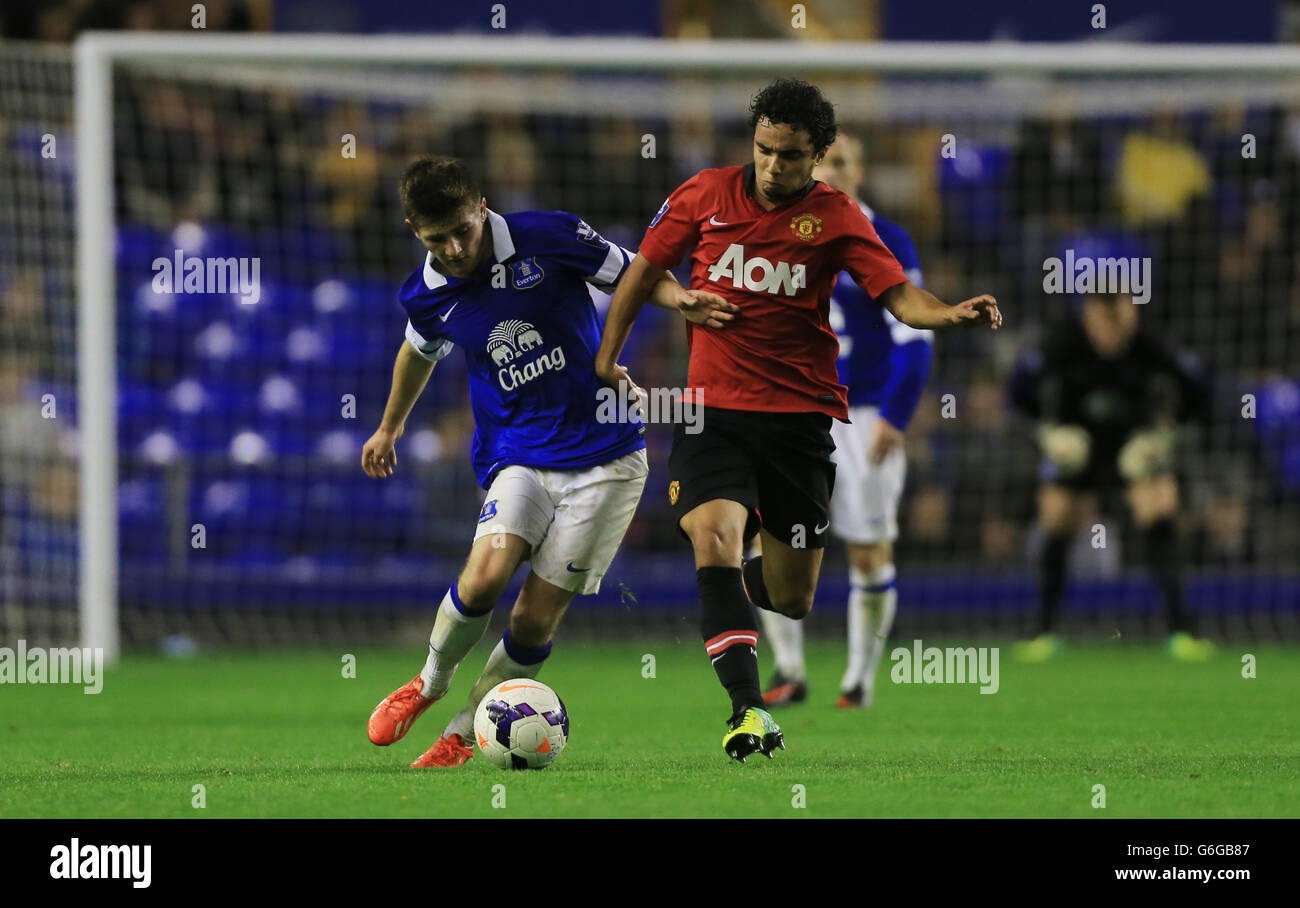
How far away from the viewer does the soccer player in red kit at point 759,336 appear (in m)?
5.33

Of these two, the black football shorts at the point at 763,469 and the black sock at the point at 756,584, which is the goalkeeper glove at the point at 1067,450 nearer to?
the black sock at the point at 756,584

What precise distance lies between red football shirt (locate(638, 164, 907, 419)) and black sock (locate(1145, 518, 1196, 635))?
594cm

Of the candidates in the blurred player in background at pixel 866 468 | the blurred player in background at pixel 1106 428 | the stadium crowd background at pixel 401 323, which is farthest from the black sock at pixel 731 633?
the stadium crowd background at pixel 401 323

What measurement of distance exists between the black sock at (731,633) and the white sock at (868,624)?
8.39ft

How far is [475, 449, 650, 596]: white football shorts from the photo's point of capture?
554 cm

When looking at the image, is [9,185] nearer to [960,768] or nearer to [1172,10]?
[960,768]

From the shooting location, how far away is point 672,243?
5.55 meters

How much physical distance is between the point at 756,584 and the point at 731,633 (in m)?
0.89

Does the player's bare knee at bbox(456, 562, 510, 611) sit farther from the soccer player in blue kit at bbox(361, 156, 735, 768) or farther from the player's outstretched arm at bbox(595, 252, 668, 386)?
the player's outstretched arm at bbox(595, 252, 668, 386)

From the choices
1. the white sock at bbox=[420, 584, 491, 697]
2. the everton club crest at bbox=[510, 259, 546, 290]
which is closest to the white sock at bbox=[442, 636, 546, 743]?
the white sock at bbox=[420, 584, 491, 697]

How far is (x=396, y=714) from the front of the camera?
18.3 feet

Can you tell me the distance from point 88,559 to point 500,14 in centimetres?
596

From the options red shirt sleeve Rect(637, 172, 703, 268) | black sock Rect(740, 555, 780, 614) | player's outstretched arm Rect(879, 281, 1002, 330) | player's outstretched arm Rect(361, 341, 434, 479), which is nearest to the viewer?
player's outstretched arm Rect(879, 281, 1002, 330)

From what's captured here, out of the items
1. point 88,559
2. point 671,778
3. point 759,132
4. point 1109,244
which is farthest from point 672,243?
point 1109,244
